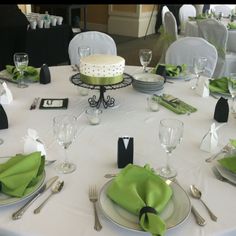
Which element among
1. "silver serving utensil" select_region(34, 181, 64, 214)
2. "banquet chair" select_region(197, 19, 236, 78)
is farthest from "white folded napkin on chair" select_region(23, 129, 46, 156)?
"banquet chair" select_region(197, 19, 236, 78)

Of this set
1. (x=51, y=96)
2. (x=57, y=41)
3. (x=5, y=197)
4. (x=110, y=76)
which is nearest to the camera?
(x=5, y=197)

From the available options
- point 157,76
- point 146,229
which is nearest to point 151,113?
point 157,76

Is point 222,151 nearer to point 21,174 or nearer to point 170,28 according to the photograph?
point 21,174

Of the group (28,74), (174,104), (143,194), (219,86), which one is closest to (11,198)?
(143,194)

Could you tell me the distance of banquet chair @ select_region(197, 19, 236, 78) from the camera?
10.0 ft

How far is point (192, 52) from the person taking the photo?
2166 millimetres

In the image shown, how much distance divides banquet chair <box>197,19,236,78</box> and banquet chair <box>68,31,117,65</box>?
4.22 ft

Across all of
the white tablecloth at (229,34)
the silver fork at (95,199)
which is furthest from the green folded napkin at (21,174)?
the white tablecloth at (229,34)

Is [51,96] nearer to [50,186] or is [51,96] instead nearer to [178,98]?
[178,98]

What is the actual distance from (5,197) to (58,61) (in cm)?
329

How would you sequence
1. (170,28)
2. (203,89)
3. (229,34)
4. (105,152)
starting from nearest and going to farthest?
1. (105,152)
2. (203,89)
3. (229,34)
4. (170,28)

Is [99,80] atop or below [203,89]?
atop

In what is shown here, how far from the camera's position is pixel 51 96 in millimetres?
1512

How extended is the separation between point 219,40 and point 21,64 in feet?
7.14
